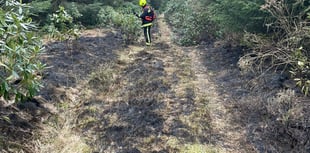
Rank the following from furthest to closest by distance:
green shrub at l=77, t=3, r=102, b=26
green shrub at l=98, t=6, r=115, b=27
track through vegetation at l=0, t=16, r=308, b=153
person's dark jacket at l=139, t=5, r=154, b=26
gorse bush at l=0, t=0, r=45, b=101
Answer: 1. green shrub at l=98, t=6, r=115, b=27
2. green shrub at l=77, t=3, r=102, b=26
3. person's dark jacket at l=139, t=5, r=154, b=26
4. track through vegetation at l=0, t=16, r=308, b=153
5. gorse bush at l=0, t=0, r=45, b=101

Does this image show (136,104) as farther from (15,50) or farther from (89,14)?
(89,14)

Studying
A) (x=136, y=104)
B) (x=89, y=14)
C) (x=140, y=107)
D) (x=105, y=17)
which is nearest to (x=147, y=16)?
(x=105, y=17)

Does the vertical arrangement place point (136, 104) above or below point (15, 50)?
below

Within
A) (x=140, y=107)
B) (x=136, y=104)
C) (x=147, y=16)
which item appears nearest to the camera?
(x=140, y=107)

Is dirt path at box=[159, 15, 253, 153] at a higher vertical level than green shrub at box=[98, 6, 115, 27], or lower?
lower

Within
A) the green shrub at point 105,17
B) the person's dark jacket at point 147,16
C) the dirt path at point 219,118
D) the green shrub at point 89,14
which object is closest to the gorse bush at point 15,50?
the dirt path at point 219,118

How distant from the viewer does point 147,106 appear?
20.2 feet

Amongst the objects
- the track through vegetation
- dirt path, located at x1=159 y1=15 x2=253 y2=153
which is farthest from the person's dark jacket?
dirt path, located at x1=159 y1=15 x2=253 y2=153

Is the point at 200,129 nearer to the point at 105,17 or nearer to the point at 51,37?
the point at 51,37

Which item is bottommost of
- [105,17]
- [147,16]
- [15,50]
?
[105,17]

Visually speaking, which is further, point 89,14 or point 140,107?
point 89,14

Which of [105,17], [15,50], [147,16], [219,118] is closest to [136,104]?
[219,118]

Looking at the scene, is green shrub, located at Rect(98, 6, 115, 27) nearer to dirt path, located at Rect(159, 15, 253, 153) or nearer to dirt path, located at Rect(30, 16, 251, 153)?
dirt path, located at Rect(30, 16, 251, 153)

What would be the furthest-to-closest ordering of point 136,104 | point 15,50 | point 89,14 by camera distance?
point 89,14, point 136,104, point 15,50
